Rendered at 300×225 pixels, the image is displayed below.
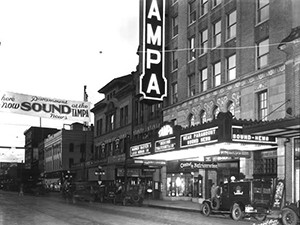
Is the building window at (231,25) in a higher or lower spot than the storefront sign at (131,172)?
higher

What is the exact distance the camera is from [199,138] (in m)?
28.0

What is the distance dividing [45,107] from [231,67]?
69.7 ft

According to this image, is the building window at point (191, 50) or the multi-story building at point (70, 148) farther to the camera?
the multi-story building at point (70, 148)

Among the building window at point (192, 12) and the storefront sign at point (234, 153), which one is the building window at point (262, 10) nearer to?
the storefront sign at point (234, 153)

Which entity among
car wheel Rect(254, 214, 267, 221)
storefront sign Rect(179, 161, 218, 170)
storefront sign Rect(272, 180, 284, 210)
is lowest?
car wheel Rect(254, 214, 267, 221)

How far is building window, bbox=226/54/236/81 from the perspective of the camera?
3462 cm

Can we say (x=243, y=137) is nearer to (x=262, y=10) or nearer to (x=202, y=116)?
(x=262, y=10)

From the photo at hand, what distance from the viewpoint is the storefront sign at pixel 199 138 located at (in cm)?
2652

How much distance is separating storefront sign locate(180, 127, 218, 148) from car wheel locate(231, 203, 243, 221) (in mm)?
4999

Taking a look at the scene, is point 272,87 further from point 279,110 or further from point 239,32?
point 239,32

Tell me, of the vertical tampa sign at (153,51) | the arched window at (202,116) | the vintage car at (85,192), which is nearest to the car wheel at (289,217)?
the vertical tampa sign at (153,51)

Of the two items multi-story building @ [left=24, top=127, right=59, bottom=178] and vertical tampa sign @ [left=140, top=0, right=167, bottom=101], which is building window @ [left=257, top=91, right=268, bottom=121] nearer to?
vertical tampa sign @ [left=140, top=0, right=167, bottom=101]

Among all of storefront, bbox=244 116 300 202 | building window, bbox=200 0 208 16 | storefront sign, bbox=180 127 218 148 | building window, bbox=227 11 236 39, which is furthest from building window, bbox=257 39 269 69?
building window, bbox=200 0 208 16

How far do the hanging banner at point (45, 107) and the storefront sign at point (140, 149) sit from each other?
61.8ft
